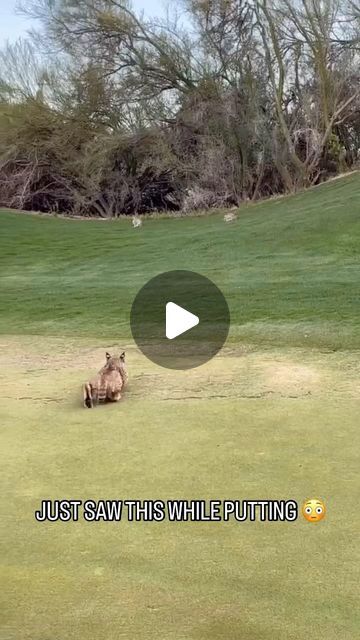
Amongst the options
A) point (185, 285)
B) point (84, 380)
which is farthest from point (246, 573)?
point (185, 285)

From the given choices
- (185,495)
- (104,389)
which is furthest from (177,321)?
(185,495)

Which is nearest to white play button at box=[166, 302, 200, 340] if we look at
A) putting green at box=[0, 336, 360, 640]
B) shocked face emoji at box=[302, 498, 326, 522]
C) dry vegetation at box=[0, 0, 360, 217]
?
putting green at box=[0, 336, 360, 640]

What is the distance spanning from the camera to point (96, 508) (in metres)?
3.07

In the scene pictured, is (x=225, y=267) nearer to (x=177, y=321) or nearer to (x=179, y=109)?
(x=177, y=321)

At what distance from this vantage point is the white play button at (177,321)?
7180 millimetres

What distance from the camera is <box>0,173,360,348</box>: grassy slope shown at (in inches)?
305

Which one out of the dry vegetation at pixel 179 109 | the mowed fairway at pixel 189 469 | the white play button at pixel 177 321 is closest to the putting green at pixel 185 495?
the mowed fairway at pixel 189 469

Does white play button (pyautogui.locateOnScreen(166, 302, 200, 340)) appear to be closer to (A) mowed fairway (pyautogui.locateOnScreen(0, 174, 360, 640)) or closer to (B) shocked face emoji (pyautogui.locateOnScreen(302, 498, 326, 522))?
(A) mowed fairway (pyautogui.locateOnScreen(0, 174, 360, 640))

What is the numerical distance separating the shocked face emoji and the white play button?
4.13 meters

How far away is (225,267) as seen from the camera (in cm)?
1138

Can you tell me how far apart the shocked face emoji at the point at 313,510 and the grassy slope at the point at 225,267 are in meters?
3.47
